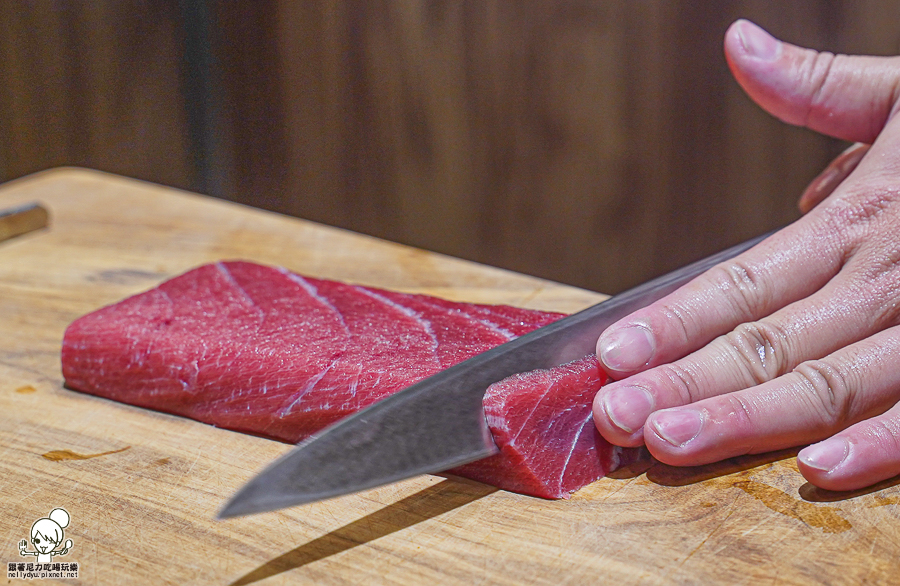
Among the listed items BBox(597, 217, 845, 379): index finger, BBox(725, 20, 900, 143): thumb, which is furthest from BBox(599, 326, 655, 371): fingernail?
BBox(725, 20, 900, 143): thumb

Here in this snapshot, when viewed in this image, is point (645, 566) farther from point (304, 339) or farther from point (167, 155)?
point (167, 155)

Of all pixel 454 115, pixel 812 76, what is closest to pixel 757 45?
pixel 812 76

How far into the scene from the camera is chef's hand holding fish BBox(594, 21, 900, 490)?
1.18m

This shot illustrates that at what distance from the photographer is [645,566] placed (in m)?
1.04

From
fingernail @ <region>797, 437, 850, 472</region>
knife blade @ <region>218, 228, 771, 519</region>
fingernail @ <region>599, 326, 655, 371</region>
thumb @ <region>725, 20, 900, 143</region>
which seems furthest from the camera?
thumb @ <region>725, 20, 900, 143</region>

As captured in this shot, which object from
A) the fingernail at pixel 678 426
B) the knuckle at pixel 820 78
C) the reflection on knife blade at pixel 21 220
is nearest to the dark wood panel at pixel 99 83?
the reflection on knife blade at pixel 21 220

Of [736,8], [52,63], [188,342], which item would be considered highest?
[736,8]

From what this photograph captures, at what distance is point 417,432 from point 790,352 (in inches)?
25.5

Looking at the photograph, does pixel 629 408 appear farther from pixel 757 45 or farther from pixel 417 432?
pixel 757 45

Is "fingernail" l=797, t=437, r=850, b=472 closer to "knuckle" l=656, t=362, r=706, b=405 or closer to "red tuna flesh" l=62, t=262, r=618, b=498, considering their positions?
"knuckle" l=656, t=362, r=706, b=405

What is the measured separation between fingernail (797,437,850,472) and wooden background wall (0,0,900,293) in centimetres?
262

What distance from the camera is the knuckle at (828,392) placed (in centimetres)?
123

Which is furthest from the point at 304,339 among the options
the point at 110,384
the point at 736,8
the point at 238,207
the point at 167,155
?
the point at 736,8

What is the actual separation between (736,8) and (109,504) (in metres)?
3.16
